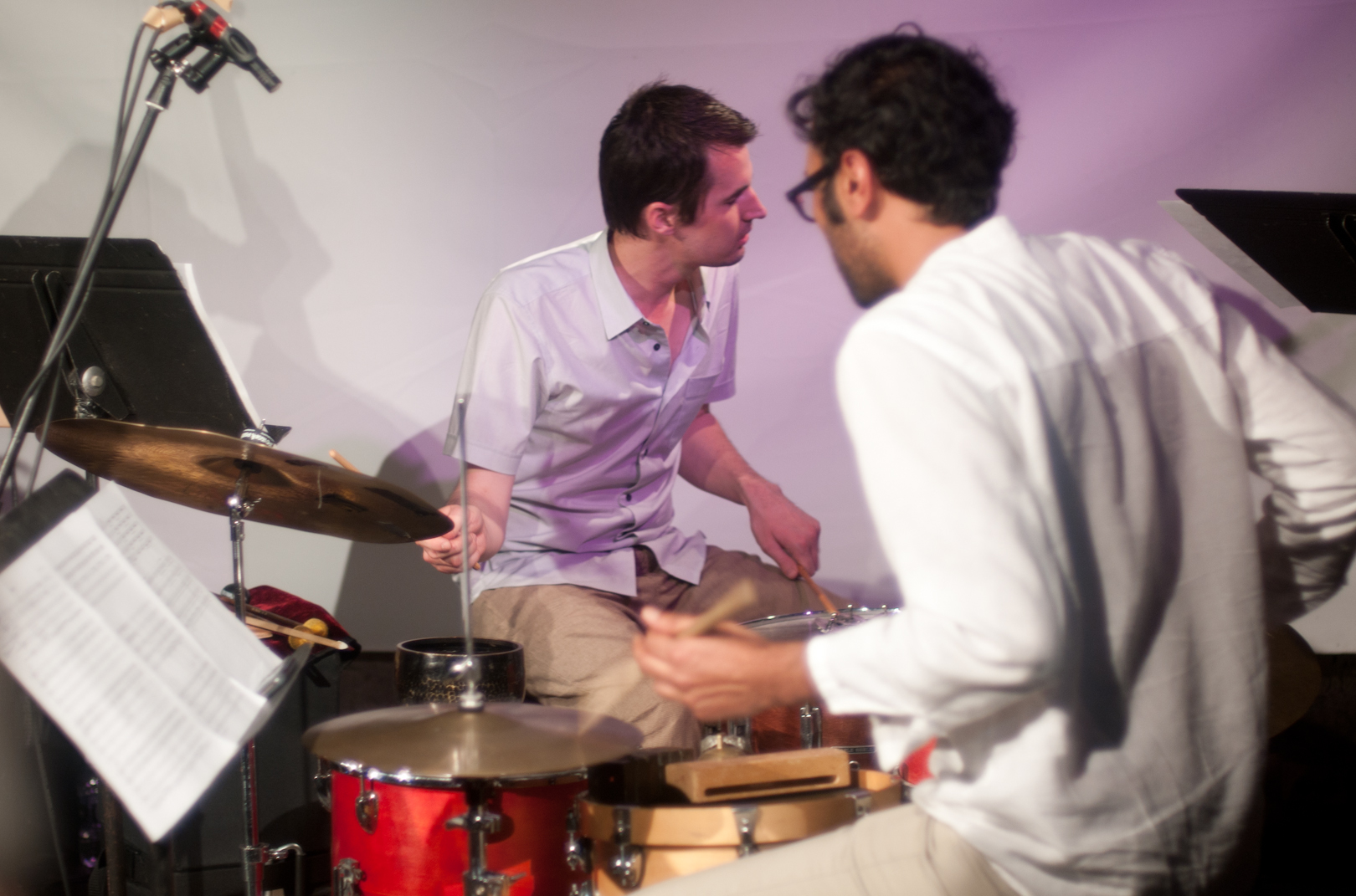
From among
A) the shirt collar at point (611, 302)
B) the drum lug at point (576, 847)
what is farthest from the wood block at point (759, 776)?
the shirt collar at point (611, 302)

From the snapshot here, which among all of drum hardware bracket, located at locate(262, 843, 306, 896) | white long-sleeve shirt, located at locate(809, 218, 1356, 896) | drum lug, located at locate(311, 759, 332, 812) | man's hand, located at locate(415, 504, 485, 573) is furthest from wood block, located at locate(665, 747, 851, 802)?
drum hardware bracket, located at locate(262, 843, 306, 896)

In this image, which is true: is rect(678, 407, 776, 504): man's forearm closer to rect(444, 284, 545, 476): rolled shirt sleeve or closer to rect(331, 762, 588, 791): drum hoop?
rect(444, 284, 545, 476): rolled shirt sleeve

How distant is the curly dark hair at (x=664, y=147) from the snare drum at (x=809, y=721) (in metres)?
0.93

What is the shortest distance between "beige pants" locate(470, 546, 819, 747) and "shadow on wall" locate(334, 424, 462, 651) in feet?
2.53

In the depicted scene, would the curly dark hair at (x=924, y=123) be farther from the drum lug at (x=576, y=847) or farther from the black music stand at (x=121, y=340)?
the black music stand at (x=121, y=340)

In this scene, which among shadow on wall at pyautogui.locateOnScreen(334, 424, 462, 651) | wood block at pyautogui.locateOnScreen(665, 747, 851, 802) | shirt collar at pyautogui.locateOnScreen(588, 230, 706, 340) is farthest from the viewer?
shadow on wall at pyautogui.locateOnScreen(334, 424, 462, 651)

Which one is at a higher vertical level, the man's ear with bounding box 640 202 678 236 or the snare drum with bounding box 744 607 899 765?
the man's ear with bounding box 640 202 678 236

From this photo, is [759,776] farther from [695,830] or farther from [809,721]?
[809,721]

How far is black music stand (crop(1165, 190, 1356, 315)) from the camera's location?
1335 mm

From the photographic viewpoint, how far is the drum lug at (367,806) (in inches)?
64.3

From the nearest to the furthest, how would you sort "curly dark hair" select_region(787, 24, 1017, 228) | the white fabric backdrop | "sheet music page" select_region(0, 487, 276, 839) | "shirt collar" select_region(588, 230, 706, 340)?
"sheet music page" select_region(0, 487, 276, 839)
"curly dark hair" select_region(787, 24, 1017, 228)
"shirt collar" select_region(588, 230, 706, 340)
the white fabric backdrop

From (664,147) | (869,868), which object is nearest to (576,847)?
(869,868)

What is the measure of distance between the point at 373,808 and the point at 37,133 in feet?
8.02

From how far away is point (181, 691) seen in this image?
3.50 ft
